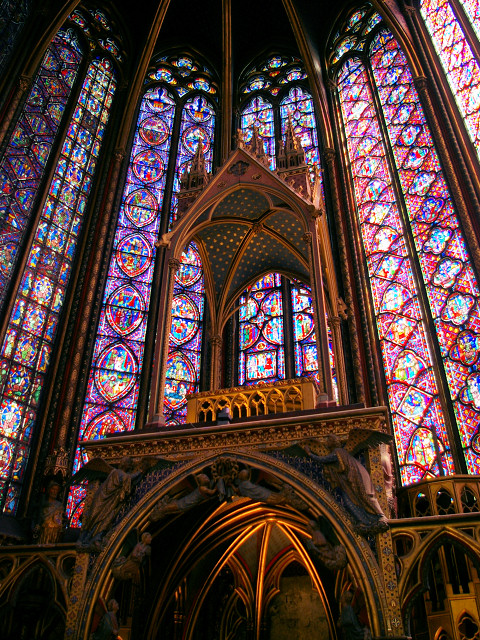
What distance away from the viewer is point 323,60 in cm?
1555

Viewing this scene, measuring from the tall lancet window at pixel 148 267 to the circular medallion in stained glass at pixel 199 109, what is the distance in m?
0.03

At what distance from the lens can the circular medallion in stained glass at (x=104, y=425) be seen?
11109 mm

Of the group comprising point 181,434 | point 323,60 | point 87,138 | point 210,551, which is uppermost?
point 323,60

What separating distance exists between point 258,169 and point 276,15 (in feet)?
28.7

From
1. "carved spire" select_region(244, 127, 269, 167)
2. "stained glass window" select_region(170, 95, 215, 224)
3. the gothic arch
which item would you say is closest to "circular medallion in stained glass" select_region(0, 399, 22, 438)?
the gothic arch

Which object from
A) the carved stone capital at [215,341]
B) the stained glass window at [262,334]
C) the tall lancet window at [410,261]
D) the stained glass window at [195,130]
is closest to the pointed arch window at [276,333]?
the stained glass window at [262,334]

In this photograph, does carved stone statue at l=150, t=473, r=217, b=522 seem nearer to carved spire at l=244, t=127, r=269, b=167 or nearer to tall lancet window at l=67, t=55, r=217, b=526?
tall lancet window at l=67, t=55, r=217, b=526

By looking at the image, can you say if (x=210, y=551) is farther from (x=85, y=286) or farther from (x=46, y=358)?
(x=85, y=286)

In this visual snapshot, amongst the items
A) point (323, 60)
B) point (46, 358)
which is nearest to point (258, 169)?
point (46, 358)

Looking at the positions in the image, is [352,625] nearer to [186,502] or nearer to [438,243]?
[186,502]

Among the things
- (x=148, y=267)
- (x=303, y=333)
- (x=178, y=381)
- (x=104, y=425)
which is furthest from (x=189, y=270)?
(x=104, y=425)

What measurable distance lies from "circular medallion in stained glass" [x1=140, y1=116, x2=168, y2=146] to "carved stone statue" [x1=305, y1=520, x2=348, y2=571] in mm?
10934

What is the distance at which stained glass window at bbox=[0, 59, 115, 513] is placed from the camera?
10328mm

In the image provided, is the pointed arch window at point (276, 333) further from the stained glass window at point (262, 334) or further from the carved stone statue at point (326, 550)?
the carved stone statue at point (326, 550)
